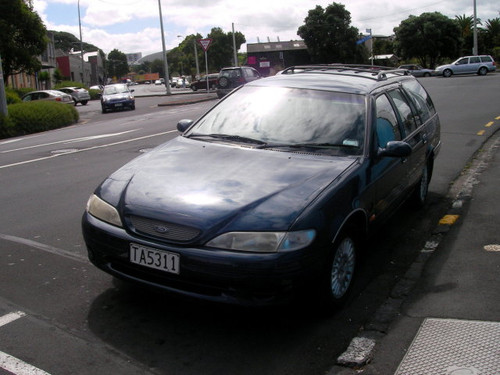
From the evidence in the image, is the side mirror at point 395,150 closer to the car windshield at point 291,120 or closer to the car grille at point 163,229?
the car windshield at point 291,120

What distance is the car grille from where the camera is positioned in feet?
11.4

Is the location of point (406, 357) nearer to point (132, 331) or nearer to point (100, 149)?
point (132, 331)

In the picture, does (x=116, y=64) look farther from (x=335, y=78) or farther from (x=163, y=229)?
(x=163, y=229)

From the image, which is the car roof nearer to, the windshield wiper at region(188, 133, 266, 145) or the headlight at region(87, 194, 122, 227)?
the windshield wiper at region(188, 133, 266, 145)

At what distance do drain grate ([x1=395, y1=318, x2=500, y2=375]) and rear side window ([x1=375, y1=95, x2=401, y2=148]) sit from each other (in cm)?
166

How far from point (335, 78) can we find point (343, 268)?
213cm

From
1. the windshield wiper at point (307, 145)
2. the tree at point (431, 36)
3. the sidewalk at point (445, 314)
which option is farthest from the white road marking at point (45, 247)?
the tree at point (431, 36)

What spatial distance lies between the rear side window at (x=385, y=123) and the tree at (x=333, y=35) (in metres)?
69.9

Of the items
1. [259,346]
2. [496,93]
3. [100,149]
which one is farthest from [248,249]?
[496,93]

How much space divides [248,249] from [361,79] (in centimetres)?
270

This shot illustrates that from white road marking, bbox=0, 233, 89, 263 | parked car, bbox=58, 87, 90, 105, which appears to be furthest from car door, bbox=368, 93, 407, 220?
parked car, bbox=58, 87, 90, 105

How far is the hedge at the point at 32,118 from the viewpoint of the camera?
1988 cm

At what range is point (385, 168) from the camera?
479 centimetres

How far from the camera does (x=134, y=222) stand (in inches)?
144
